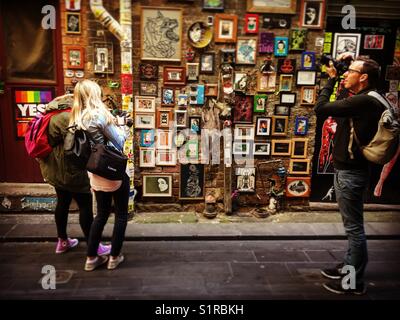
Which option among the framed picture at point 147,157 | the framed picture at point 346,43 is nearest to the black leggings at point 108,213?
the framed picture at point 147,157

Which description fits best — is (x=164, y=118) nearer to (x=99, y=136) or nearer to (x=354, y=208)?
(x=99, y=136)

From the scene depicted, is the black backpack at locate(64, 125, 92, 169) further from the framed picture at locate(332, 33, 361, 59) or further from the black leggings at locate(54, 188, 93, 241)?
the framed picture at locate(332, 33, 361, 59)

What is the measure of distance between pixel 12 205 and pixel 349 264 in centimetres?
433

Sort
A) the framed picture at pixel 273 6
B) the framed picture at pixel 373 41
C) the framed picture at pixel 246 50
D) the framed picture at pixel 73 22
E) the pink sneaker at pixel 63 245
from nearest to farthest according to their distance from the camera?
the pink sneaker at pixel 63 245
the framed picture at pixel 73 22
the framed picture at pixel 273 6
the framed picture at pixel 246 50
the framed picture at pixel 373 41

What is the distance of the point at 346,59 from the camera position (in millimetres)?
3424

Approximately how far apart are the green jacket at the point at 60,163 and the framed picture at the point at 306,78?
120 inches

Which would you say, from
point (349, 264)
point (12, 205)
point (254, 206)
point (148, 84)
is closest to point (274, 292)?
point (349, 264)

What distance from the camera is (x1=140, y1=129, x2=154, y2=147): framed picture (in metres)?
5.24

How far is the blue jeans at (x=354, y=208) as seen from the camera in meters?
3.28

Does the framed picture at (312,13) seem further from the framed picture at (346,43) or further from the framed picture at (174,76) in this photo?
the framed picture at (174,76)

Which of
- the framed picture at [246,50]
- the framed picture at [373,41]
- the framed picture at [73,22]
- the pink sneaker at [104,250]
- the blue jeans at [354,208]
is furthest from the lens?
the framed picture at [373,41]

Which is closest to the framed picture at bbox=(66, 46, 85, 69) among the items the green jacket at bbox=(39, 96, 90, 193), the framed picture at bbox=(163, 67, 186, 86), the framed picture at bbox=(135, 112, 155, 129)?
the framed picture at bbox=(135, 112, 155, 129)

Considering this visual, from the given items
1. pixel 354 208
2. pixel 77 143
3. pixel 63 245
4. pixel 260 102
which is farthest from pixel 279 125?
pixel 63 245
